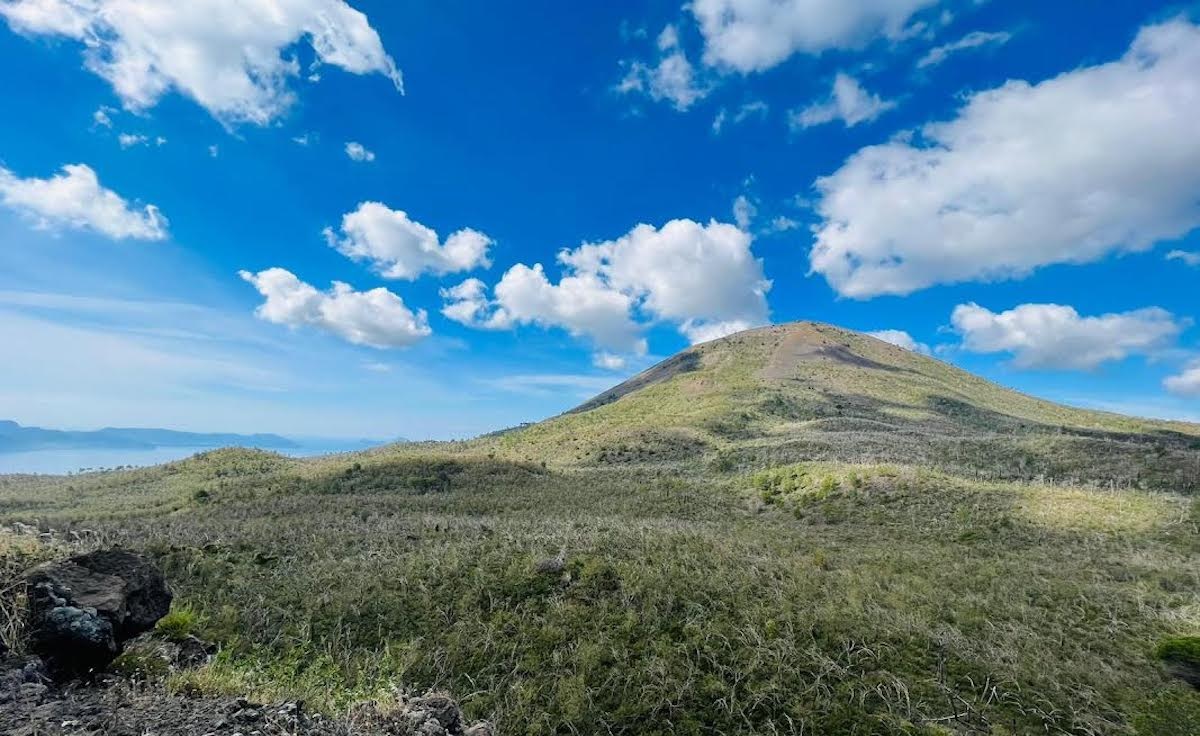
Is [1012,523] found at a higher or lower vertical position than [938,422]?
lower

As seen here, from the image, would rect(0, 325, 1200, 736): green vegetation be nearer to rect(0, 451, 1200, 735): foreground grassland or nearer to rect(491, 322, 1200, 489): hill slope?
rect(0, 451, 1200, 735): foreground grassland

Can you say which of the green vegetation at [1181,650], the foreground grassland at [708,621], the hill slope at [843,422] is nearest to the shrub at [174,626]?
the foreground grassland at [708,621]

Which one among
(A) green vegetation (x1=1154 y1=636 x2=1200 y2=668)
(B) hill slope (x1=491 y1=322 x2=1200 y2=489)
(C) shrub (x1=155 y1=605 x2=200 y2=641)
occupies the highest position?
(B) hill slope (x1=491 y1=322 x2=1200 y2=489)

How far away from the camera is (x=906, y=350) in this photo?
147 metres

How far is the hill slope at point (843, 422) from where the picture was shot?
37.8 meters

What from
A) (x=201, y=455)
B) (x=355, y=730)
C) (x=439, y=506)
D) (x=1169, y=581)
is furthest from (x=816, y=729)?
(x=201, y=455)

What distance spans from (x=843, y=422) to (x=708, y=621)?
62.1 m

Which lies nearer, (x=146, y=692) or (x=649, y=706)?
(x=146, y=692)

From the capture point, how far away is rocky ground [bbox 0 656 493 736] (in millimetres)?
4805

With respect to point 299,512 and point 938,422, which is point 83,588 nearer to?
point 299,512

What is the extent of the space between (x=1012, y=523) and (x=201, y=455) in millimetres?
74228

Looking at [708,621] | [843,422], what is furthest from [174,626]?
[843,422]

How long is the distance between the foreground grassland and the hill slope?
1698 centimetres

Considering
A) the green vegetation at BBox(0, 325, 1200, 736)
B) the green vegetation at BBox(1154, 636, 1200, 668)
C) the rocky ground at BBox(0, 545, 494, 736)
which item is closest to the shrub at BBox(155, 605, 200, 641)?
the green vegetation at BBox(0, 325, 1200, 736)
